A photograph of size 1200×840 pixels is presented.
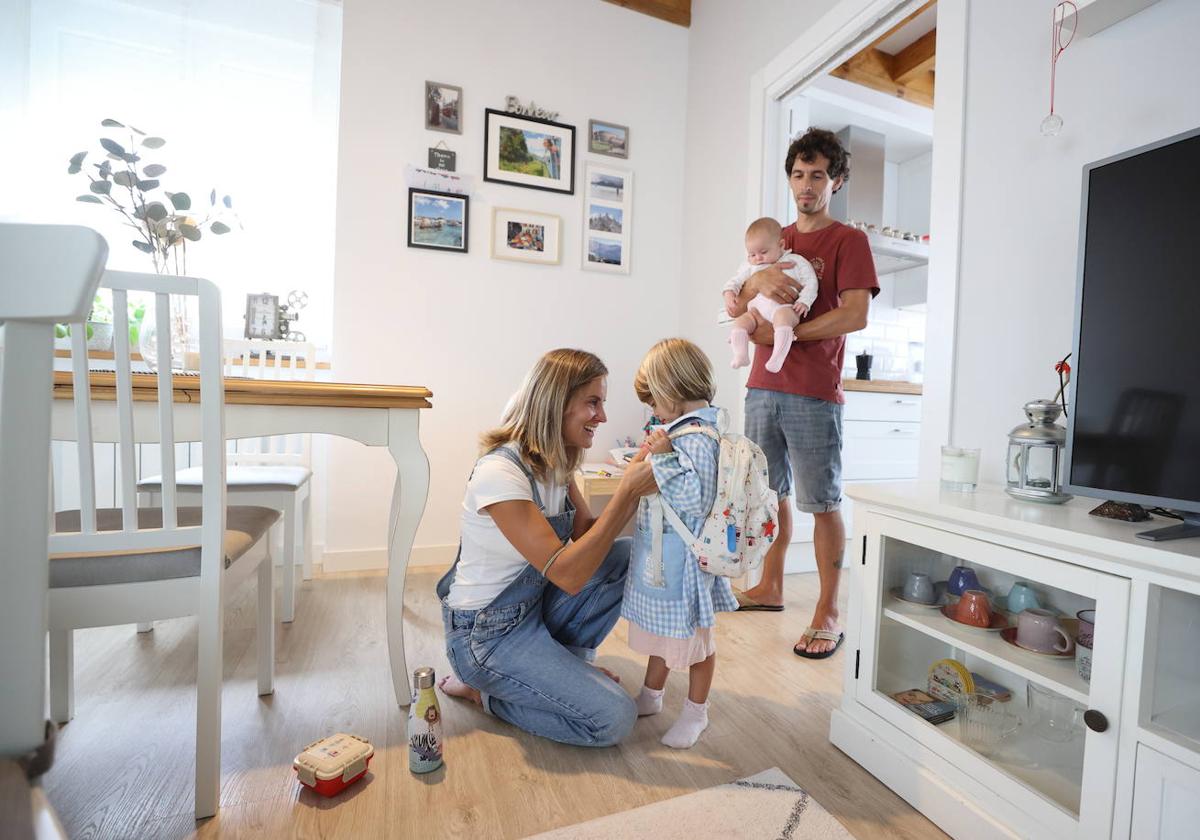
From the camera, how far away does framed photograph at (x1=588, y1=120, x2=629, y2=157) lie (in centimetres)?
300

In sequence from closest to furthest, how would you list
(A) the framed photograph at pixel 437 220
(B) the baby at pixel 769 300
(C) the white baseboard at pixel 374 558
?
(B) the baby at pixel 769 300, (C) the white baseboard at pixel 374 558, (A) the framed photograph at pixel 437 220

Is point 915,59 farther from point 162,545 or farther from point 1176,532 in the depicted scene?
point 162,545

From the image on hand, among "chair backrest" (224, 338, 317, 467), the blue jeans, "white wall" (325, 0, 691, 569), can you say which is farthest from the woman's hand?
"white wall" (325, 0, 691, 569)

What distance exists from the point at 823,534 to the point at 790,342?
659 millimetres

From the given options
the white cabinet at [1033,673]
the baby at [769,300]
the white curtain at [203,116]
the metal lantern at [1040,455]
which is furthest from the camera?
the white curtain at [203,116]

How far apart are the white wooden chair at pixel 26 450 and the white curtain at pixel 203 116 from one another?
2519 mm

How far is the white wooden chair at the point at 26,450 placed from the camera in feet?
1.34

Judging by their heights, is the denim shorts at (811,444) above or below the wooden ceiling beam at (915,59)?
below

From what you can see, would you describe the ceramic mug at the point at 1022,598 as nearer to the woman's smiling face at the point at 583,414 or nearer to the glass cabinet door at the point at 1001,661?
the glass cabinet door at the point at 1001,661

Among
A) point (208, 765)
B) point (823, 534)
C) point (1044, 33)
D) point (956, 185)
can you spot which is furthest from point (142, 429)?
point (1044, 33)

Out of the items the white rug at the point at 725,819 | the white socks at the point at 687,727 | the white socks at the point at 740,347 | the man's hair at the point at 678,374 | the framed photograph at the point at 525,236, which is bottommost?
the white rug at the point at 725,819

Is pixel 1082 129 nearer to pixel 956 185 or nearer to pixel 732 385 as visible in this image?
pixel 956 185

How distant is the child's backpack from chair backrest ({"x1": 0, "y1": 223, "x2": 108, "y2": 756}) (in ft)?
3.33

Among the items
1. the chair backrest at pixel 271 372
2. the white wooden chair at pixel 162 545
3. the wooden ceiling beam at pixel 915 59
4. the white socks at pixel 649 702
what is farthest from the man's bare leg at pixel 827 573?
the wooden ceiling beam at pixel 915 59
